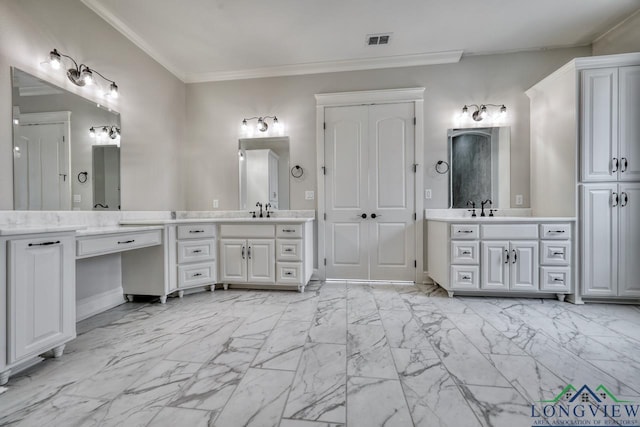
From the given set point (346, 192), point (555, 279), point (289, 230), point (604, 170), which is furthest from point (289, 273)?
point (604, 170)

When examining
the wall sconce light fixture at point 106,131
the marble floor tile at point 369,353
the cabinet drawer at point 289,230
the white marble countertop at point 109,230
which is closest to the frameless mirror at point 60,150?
the wall sconce light fixture at point 106,131

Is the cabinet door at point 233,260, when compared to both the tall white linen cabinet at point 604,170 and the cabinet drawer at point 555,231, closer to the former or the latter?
the cabinet drawer at point 555,231

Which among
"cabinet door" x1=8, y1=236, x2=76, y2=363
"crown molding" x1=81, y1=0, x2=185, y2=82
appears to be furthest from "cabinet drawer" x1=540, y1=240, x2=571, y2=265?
"crown molding" x1=81, y1=0, x2=185, y2=82

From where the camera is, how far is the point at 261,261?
2.93 meters

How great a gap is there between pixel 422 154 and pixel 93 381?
3.47 m

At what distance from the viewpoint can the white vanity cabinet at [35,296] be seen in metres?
1.31

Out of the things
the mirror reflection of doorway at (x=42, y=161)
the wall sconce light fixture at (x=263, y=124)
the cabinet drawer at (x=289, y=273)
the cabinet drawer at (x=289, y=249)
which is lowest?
the cabinet drawer at (x=289, y=273)

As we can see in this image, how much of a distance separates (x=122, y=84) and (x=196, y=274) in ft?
6.92

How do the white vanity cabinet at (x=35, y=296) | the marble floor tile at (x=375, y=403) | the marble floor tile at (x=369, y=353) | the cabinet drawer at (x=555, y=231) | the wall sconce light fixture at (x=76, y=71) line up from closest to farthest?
1. the marble floor tile at (x=375, y=403)
2. the white vanity cabinet at (x=35, y=296)
3. the marble floor tile at (x=369, y=353)
4. the wall sconce light fixture at (x=76, y=71)
5. the cabinet drawer at (x=555, y=231)

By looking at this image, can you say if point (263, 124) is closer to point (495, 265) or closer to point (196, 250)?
point (196, 250)

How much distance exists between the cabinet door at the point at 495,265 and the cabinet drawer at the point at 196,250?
9.49ft

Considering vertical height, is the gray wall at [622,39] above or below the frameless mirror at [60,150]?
above

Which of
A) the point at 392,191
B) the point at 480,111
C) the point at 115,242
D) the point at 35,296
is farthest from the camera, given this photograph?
the point at 392,191

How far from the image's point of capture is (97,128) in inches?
93.7
